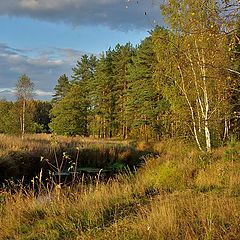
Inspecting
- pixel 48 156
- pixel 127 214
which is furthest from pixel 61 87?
pixel 127 214

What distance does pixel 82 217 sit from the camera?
6.33m

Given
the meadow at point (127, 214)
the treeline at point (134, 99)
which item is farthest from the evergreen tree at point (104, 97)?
the meadow at point (127, 214)

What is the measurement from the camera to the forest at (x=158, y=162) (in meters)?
5.57

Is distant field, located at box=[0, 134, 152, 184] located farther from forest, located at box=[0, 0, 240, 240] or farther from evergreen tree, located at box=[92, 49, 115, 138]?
evergreen tree, located at box=[92, 49, 115, 138]

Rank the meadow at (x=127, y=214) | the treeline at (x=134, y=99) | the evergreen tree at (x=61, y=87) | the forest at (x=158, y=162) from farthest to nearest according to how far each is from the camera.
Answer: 1. the evergreen tree at (x=61, y=87)
2. the treeline at (x=134, y=99)
3. the forest at (x=158, y=162)
4. the meadow at (x=127, y=214)

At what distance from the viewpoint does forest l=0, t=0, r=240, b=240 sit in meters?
5.57

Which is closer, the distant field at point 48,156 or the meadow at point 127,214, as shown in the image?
the meadow at point 127,214

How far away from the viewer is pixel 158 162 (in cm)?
1587

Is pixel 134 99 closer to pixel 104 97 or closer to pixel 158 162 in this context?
pixel 104 97

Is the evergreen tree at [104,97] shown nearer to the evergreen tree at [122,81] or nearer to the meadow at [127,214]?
the evergreen tree at [122,81]

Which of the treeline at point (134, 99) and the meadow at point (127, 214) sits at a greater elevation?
the treeline at point (134, 99)

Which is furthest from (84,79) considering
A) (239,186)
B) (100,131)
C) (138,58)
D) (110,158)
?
(239,186)

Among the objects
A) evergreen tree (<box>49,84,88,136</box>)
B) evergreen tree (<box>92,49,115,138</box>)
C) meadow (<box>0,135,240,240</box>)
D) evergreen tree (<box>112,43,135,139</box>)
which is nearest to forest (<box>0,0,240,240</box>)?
meadow (<box>0,135,240,240</box>)

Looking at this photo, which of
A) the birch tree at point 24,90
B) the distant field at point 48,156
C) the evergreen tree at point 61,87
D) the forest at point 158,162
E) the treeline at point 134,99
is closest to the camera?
the forest at point 158,162
